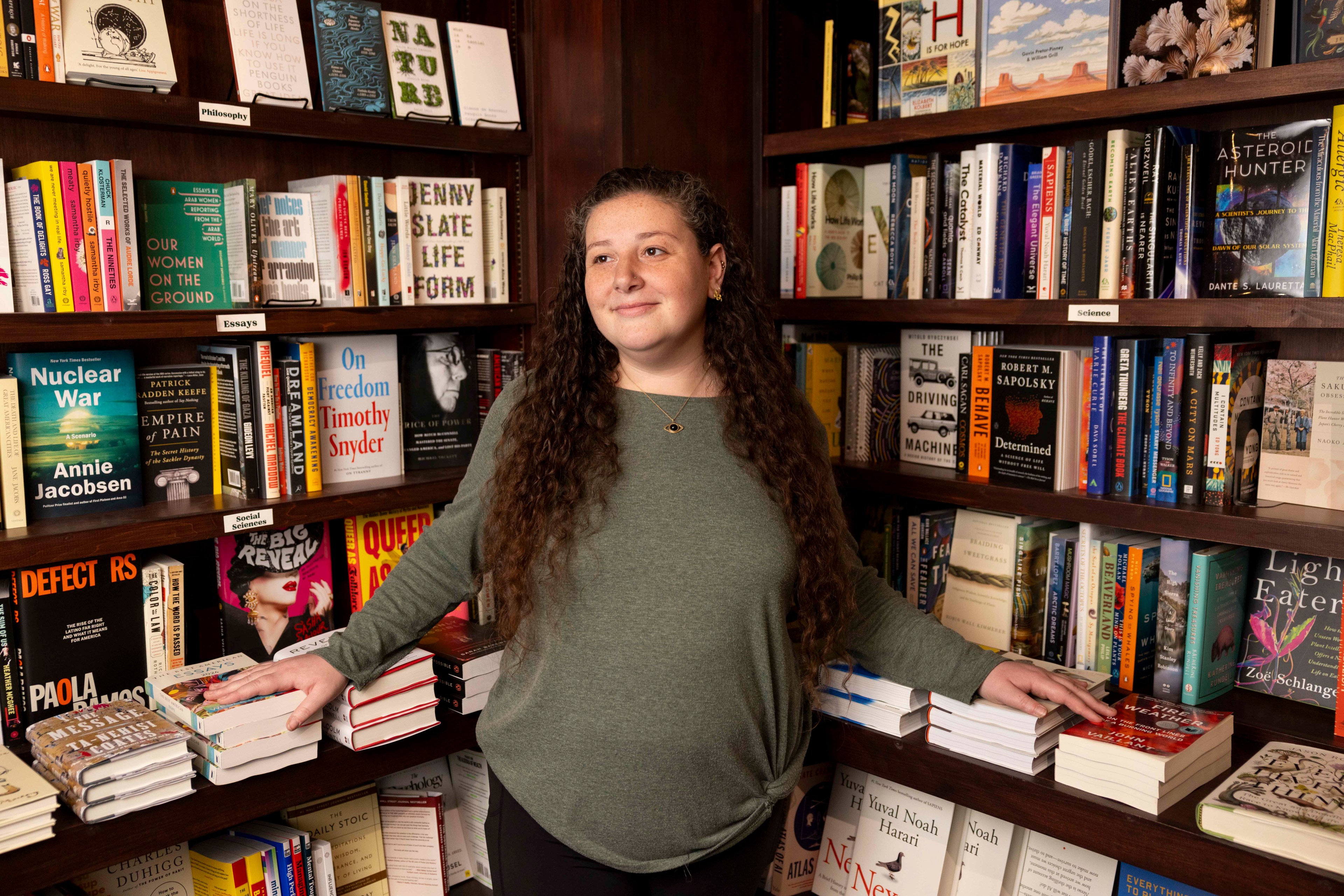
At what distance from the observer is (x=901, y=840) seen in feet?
6.67

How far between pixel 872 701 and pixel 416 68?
155cm

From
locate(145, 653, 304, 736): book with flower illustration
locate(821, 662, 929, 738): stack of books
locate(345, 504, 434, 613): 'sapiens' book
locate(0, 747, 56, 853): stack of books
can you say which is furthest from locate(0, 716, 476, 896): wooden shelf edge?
locate(821, 662, 929, 738): stack of books

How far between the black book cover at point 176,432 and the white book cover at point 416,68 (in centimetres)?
67

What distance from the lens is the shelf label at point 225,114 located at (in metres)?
1.81

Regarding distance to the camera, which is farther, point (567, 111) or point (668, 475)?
point (567, 111)

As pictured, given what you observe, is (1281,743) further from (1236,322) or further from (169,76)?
(169,76)

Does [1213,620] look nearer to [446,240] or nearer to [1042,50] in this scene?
[1042,50]

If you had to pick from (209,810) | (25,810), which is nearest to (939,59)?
(209,810)

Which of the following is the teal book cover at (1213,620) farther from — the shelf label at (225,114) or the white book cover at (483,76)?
the shelf label at (225,114)

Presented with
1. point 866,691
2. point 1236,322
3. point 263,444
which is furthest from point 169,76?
point 1236,322

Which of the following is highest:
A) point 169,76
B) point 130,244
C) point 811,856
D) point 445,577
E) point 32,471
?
point 169,76

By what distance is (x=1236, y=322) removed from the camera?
5.57 ft

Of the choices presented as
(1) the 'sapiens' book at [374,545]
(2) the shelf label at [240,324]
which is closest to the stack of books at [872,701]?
(1) the 'sapiens' book at [374,545]

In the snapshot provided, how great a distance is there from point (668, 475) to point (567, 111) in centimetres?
106
